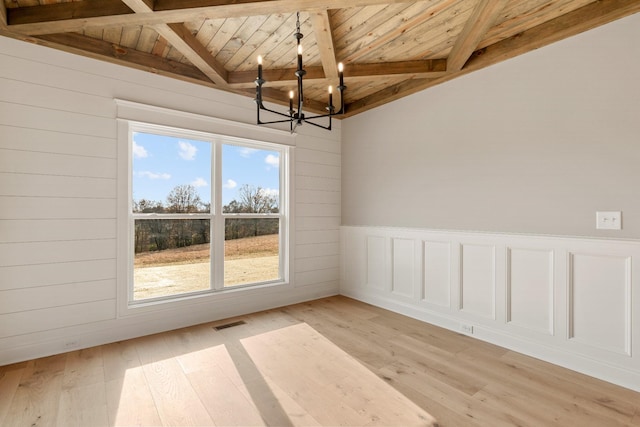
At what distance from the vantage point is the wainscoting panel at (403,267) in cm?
376

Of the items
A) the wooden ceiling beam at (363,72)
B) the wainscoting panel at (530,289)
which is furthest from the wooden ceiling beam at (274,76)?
the wainscoting panel at (530,289)

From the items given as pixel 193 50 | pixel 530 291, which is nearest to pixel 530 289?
pixel 530 291

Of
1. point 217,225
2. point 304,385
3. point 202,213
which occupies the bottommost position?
point 304,385

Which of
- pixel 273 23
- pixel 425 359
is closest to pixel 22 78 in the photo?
pixel 273 23

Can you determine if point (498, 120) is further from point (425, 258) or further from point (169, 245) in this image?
point (169, 245)

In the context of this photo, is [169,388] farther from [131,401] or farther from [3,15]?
[3,15]

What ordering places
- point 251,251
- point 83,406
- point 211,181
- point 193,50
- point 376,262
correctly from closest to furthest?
point 83,406, point 193,50, point 211,181, point 251,251, point 376,262

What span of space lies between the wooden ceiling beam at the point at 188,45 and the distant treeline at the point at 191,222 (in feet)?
4.13

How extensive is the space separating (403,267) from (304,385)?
2.06m

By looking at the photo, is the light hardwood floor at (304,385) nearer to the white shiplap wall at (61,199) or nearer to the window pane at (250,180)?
the white shiplap wall at (61,199)

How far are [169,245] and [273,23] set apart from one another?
7.97 feet

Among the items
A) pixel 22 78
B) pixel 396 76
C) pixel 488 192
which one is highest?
pixel 396 76

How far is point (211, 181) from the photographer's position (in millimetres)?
3674

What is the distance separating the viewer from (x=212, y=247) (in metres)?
3.65
